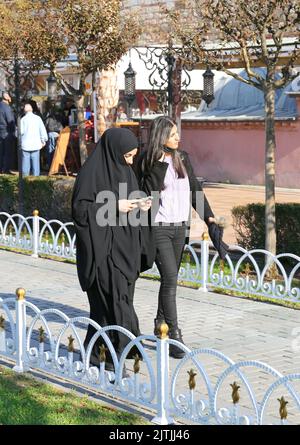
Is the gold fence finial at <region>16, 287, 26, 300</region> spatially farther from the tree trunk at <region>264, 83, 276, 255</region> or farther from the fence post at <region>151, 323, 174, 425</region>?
the tree trunk at <region>264, 83, 276, 255</region>

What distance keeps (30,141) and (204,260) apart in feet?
26.7

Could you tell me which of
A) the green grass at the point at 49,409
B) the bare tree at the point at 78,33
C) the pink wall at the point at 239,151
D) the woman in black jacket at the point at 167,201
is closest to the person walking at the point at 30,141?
the bare tree at the point at 78,33

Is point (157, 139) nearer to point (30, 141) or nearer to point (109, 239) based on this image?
point (109, 239)

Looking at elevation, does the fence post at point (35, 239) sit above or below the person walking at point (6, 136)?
below

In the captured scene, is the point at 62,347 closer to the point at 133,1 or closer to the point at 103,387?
the point at 103,387

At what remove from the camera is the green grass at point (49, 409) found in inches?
217

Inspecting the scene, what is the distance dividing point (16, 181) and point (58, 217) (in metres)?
1.36

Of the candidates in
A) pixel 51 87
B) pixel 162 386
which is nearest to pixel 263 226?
pixel 162 386

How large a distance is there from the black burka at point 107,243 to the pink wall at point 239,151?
1283 centimetres

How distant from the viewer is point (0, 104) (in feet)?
62.5

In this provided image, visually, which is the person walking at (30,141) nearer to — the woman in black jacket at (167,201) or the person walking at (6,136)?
the person walking at (6,136)

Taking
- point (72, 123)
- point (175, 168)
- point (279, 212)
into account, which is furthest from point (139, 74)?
point (175, 168)

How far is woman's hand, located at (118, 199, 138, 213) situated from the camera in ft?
20.9

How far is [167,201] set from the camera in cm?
714
